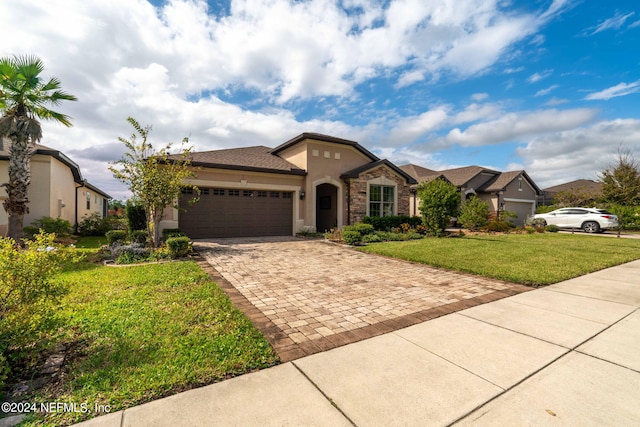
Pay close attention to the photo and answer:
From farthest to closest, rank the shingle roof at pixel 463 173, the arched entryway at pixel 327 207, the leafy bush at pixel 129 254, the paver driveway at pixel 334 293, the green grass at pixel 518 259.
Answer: the shingle roof at pixel 463 173 → the arched entryway at pixel 327 207 → the leafy bush at pixel 129 254 → the green grass at pixel 518 259 → the paver driveway at pixel 334 293

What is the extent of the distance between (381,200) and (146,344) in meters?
15.1

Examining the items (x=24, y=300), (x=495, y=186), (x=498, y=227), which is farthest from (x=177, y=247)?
(x=495, y=186)

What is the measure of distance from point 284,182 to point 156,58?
24.8ft

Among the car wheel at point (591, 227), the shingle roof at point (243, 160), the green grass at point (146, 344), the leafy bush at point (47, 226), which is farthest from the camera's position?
the car wheel at point (591, 227)

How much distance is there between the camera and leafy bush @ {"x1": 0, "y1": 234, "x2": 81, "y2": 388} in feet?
8.76

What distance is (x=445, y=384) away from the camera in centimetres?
253

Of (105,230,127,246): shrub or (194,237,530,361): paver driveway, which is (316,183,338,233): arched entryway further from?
(105,230,127,246): shrub

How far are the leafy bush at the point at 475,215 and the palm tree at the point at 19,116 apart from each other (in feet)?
72.1

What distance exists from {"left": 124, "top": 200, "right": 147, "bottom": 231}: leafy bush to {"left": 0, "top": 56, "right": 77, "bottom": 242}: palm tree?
10.8 ft

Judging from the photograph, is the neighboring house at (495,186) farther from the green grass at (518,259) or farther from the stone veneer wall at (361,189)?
the green grass at (518,259)

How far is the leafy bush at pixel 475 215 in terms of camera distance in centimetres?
1781

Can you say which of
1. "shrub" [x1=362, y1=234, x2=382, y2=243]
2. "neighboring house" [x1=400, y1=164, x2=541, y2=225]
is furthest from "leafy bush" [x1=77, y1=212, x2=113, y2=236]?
"neighboring house" [x1=400, y1=164, x2=541, y2=225]

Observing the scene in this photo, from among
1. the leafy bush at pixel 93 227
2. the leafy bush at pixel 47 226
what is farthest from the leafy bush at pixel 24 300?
the leafy bush at pixel 93 227

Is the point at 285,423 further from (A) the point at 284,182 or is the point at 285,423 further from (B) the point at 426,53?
(A) the point at 284,182
